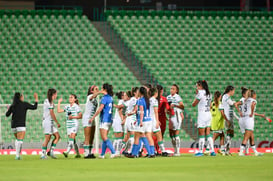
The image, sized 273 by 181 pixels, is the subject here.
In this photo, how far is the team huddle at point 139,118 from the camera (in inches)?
728

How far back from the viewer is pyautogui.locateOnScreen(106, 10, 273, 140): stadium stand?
107ft

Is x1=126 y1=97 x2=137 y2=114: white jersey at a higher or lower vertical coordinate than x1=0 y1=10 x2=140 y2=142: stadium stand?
lower

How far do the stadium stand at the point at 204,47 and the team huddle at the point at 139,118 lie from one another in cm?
1027

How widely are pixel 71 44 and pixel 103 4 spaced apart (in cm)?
595

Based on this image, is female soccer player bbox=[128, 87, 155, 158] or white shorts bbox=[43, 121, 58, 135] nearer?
female soccer player bbox=[128, 87, 155, 158]

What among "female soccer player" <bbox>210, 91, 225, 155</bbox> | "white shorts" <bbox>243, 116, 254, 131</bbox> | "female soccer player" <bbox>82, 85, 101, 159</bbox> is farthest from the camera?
"female soccer player" <bbox>210, 91, 225, 155</bbox>

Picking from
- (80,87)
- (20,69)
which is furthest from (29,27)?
(80,87)

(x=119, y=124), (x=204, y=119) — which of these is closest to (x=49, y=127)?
(x=119, y=124)

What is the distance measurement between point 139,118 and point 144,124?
0.76 ft

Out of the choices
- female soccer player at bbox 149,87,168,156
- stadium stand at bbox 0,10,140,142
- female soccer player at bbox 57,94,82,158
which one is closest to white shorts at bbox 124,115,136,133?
female soccer player at bbox 149,87,168,156

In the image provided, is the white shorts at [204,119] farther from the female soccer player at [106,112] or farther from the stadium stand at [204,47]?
the stadium stand at [204,47]

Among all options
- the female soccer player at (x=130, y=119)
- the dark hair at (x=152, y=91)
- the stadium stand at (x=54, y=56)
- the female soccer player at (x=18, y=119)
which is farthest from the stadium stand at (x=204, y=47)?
the female soccer player at (x=18, y=119)

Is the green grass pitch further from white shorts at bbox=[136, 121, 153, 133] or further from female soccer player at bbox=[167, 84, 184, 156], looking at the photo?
female soccer player at bbox=[167, 84, 184, 156]

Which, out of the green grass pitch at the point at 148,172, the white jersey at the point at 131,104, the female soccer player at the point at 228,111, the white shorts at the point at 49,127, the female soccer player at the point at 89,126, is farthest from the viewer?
the female soccer player at the point at 228,111
